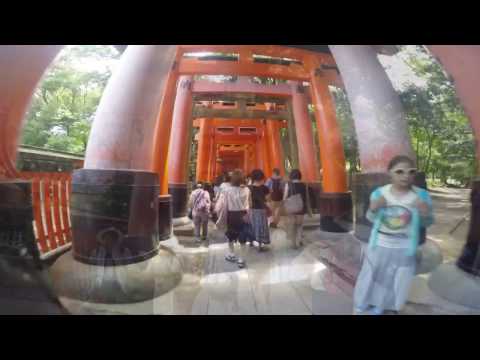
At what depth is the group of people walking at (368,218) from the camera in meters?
1.35

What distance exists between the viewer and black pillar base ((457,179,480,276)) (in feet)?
5.11

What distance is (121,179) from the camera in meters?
1.58

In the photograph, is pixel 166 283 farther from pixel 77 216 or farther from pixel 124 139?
pixel 124 139

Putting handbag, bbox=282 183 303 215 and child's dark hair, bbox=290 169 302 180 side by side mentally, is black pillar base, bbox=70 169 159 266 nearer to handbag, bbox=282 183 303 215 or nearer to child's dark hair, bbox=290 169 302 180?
handbag, bbox=282 183 303 215

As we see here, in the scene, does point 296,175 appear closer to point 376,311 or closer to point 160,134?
point 376,311

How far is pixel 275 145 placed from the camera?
2.65 metres

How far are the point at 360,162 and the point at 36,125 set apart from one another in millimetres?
2291

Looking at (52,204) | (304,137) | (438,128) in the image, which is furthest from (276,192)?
(52,204)

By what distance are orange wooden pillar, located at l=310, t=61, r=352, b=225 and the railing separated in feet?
5.94

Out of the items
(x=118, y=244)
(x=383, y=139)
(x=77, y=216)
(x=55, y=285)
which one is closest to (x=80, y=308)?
(x=55, y=285)

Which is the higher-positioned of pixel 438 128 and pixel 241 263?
pixel 438 128

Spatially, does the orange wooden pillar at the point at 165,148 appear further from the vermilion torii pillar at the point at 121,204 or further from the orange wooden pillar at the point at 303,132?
the orange wooden pillar at the point at 303,132

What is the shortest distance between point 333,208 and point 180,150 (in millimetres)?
1392

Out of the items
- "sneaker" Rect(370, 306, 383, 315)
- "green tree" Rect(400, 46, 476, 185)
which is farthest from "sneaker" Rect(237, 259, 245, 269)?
"green tree" Rect(400, 46, 476, 185)
